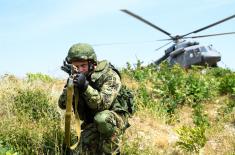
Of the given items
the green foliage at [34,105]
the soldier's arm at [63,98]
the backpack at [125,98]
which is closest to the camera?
the soldier's arm at [63,98]

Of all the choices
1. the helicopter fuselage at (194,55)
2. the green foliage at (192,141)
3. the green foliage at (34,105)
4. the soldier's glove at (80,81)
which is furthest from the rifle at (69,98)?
the helicopter fuselage at (194,55)

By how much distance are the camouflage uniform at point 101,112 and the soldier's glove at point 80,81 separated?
0.08 meters

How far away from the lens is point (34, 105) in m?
7.43

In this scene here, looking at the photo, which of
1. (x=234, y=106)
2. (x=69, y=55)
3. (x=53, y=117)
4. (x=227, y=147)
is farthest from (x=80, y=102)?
(x=234, y=106)

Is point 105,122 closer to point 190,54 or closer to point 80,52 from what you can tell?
point 80,52

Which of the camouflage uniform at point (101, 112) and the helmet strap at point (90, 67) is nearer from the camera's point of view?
the camouflage uniform at point (101, 112)

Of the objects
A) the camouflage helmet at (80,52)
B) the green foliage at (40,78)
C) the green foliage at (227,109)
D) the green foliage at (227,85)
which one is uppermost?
the camouflage helmet at (80,52)

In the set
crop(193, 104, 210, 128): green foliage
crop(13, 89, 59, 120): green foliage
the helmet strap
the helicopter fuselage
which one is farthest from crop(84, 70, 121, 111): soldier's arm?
the helicopter fuselage

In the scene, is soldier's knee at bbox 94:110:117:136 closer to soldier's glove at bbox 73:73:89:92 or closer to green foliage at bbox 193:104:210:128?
soldier's glove at bbox 73:73:89:92

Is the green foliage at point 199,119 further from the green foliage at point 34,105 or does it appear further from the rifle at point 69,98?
the rifle at point 69,98

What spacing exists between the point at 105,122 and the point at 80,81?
628 millimetres

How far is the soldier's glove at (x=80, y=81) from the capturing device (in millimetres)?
5492

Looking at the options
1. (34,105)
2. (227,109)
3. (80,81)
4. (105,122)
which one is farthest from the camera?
(227,109)

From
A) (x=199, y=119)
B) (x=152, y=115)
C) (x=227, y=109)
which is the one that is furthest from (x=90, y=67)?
(x=227, y=109)
